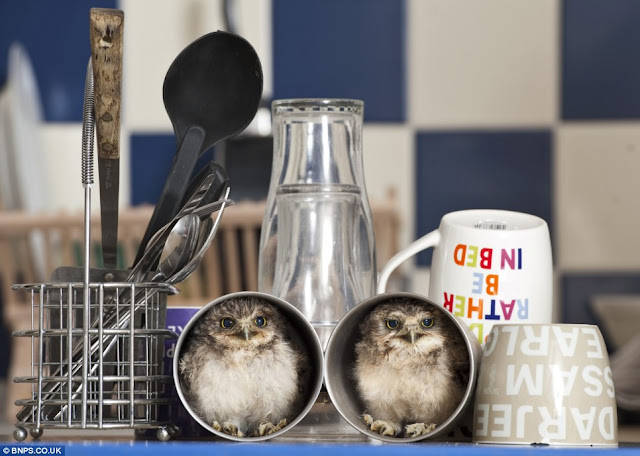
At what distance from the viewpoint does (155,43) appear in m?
1.60

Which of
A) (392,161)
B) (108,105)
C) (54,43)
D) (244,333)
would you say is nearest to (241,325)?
(244,333)

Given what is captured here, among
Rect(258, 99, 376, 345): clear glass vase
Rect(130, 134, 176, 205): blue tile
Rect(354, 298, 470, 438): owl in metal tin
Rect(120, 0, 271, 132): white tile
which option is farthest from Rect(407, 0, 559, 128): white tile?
Rect(354, 298, 470, 438): owl in metal tin

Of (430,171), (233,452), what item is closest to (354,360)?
(233,452)

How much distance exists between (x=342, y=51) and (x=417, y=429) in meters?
1.21

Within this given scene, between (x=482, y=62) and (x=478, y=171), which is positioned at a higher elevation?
(x=482, y=62)

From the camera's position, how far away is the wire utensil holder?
475mm

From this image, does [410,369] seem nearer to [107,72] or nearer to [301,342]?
[301,342]

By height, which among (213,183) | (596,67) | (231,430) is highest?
(596,67)

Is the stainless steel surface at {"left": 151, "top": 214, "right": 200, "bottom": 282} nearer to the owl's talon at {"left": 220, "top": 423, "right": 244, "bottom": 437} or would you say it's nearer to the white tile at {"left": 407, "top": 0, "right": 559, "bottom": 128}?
the owl's talon at {"left": 220, "top": 423, "right": 244, "bottom": 437}

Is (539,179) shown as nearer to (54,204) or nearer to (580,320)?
(580,320)

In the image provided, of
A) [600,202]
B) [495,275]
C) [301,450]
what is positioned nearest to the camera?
[301,450]

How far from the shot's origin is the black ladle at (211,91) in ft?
1.78

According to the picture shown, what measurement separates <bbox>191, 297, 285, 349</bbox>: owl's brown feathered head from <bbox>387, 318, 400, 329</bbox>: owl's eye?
0.16 feet

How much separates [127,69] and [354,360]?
3.96 ft
